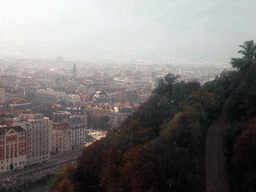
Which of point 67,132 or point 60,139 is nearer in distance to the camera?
point 60,139

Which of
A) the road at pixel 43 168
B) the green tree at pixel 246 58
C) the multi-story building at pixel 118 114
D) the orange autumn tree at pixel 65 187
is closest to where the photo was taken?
the orange autumn tree at pixel 65 187

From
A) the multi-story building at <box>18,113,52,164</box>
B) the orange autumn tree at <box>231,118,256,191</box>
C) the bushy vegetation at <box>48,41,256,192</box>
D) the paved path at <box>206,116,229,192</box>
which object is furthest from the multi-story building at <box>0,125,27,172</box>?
the orange autumn tree at <box>231,118,256,191</box>

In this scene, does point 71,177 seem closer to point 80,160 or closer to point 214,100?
point 80,160

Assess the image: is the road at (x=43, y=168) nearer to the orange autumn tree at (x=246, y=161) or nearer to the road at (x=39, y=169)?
the road at (x=39, y=169)

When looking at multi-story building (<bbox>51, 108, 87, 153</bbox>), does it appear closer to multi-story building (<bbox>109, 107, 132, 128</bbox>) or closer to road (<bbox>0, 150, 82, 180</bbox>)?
road (<bbox>0, 150, 82, 180</bbox>)

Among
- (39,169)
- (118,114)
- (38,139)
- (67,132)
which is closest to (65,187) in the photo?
(39,169)

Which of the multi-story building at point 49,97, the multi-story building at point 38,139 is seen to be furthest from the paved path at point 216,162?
the multi-story building at point 49,97

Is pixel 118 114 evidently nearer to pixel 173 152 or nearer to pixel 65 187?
pixel 65 187
